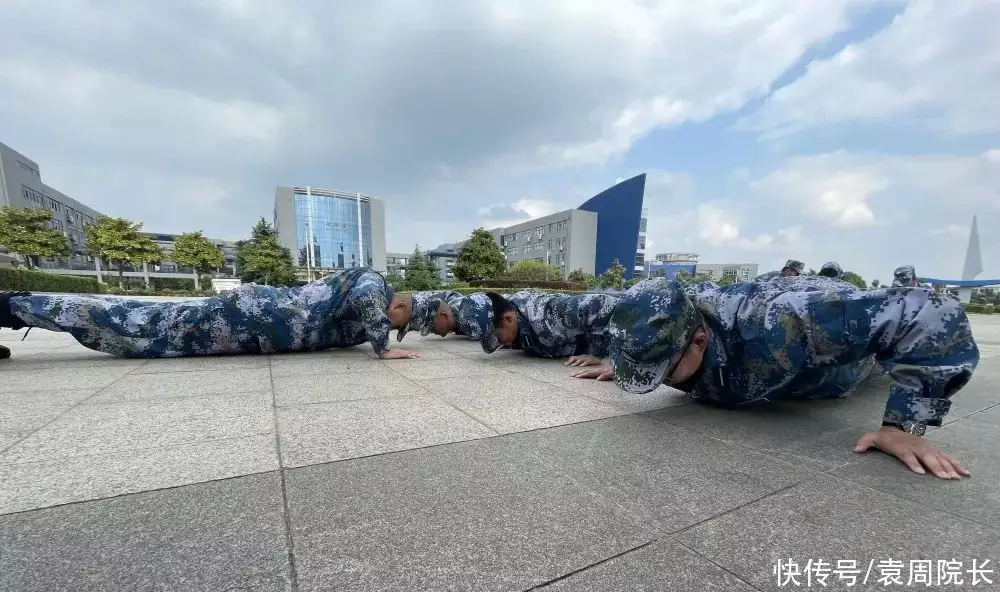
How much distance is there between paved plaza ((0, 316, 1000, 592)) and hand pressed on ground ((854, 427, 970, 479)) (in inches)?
2.3

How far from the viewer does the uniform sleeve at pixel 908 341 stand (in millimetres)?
1680

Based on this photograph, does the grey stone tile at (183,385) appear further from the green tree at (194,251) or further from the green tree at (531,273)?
the green tree at (194,251)

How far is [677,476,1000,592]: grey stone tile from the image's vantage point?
107 centimetres

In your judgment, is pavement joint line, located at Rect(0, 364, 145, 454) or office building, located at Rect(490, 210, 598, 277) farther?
office building, located at Rect(490, 210, 598, 277)

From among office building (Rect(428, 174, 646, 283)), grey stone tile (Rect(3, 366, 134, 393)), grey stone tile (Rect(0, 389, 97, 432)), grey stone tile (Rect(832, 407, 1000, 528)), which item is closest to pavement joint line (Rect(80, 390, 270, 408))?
grey stone tile (Rect(0, 389, 97, 432))

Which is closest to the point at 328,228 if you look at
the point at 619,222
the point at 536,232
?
the point at 536,232

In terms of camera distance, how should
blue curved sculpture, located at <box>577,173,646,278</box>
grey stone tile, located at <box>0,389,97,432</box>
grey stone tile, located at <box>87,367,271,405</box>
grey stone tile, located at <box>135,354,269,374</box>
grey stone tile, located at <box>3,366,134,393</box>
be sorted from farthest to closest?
blue curved sculpture, located at <box>577,173,646,278</box> → grey stone tile, located at <box>135,354,269,374</box> → grey stone tile, located at <box>3,366,134,393</box> → grey stone tile, located at <box>87,367,271,405</box> → grey stone tile, located at <box>0,389,97,432</box>

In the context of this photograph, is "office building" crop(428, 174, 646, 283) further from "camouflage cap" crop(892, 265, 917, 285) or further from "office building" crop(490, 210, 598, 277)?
"camouflage cap" crop(892, 265, 917, 285)

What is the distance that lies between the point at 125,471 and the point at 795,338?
2980 millimetres

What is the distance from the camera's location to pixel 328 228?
72.8 metres

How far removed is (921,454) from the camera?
1.71 meters

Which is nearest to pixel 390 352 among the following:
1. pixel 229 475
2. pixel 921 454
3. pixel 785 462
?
pixel 229 475

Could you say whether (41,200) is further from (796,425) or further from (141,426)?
(796,425)

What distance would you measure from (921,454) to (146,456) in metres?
3.30
